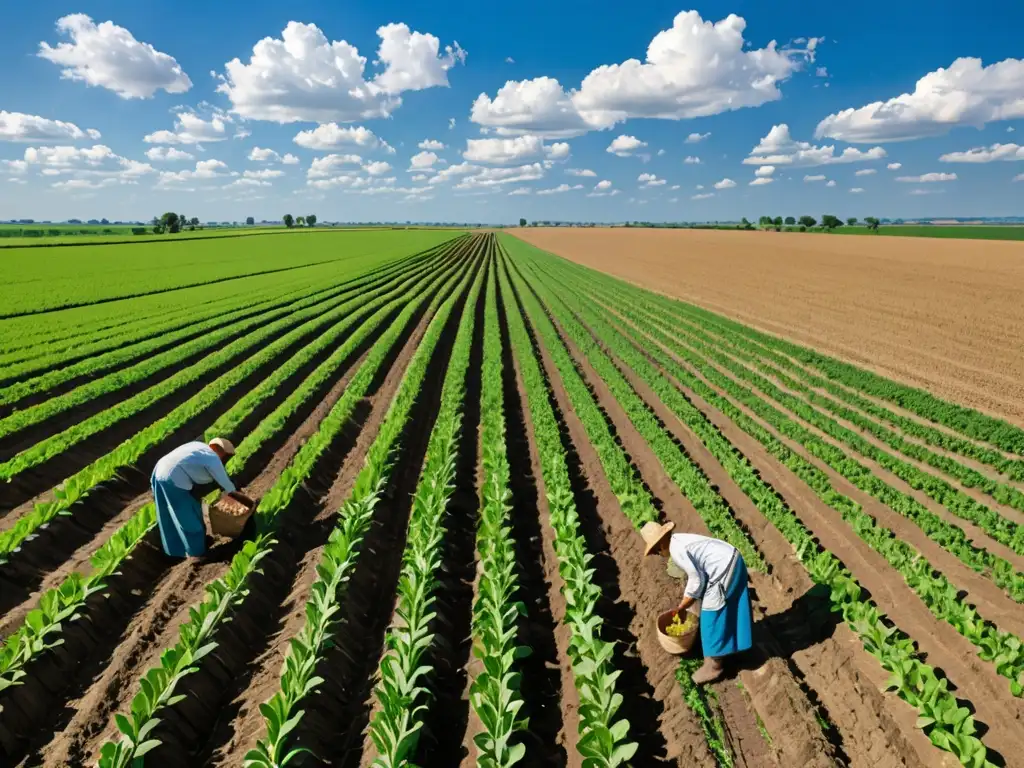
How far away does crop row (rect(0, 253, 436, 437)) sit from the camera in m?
13.2

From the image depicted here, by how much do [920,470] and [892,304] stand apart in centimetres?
2437

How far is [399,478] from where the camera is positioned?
430 inches

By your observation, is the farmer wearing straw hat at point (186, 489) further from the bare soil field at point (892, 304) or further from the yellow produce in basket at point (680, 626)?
the bare soil field at point (892, 304)

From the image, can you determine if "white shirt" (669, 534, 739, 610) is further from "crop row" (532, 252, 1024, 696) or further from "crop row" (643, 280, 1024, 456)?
"crop row" (643, 280, 1024, 456)

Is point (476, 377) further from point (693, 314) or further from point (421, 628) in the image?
point (693, 314)

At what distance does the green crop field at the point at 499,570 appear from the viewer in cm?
520

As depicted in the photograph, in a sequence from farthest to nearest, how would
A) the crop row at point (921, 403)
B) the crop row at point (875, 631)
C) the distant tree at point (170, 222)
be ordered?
the distant tree at point (170, 222), the crop row at point (921, 403), the crop row at point (875, 631)

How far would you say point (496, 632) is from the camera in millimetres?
5852

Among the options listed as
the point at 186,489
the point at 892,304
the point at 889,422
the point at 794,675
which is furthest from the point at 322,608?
the point at 892,304

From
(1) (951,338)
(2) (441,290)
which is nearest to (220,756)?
(1) (951,338)

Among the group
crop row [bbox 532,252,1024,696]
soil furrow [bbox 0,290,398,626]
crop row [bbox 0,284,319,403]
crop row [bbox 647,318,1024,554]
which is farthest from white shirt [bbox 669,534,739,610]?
crop row [bbox 0,284,319,403]

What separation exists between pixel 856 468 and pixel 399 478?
28.5ft

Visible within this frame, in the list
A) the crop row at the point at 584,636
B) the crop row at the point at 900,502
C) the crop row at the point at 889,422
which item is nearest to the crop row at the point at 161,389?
the crop row at the point at 584,636

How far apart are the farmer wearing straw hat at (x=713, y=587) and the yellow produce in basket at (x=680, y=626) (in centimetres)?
19
